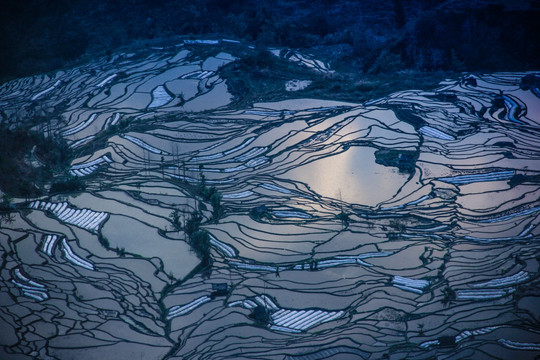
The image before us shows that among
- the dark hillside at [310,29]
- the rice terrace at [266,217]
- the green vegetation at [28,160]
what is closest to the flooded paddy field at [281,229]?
the rice terrace at [266,217]

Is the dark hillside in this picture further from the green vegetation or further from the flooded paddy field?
the green vegetation

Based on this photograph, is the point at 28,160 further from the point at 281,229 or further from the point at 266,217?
the point at 281,229

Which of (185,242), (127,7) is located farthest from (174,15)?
(185,242)

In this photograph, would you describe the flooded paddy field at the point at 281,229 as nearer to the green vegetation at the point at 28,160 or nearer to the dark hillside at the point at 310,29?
the green vegetation at the point at 28,160

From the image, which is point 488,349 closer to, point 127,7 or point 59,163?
point 59,163

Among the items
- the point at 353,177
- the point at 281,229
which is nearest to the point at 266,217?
the point at 281,229

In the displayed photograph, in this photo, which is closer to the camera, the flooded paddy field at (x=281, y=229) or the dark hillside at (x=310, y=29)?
the flooded paddy field at (x=281, y=229)

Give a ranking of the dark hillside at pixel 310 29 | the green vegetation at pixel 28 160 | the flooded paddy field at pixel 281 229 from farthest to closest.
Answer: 1. the dark hillside at pixel 310 29
2. the green vegetation at pixel 28 160
3. the flooded paddy field at pixel 281 229
